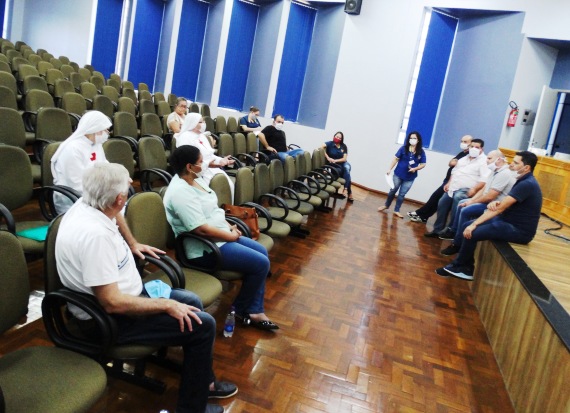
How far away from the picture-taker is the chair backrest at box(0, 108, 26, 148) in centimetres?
356

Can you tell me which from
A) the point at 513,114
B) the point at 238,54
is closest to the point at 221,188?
the point at 513,114

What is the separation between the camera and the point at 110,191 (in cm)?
184

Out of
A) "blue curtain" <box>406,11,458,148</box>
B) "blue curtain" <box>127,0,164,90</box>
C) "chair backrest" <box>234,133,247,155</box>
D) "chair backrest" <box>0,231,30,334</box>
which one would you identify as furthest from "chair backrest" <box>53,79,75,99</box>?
"blue curtain" <box>406,11,458,148</box>

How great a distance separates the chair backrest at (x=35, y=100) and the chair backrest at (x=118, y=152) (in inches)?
67.7

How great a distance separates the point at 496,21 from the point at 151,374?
8.24 m

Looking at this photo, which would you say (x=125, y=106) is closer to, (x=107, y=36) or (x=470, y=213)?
(x=470, y=213)

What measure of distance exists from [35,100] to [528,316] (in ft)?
15.9

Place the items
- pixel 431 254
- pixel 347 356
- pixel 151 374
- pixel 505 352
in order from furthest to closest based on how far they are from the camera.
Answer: pixel 431 254 → pixel 505 352 → pixel 347 356 → pixel 151 374

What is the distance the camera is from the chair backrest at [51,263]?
1.83 metres

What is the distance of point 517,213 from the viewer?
13.8 ft

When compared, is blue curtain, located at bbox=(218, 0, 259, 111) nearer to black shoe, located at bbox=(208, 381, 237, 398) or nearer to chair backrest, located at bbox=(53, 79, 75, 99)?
chair backrest, located at bbox=(53, 79, 75, 99)

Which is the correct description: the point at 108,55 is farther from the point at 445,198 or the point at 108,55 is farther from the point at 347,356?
the point at 347,356

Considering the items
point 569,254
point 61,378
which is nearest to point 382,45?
point 569,254

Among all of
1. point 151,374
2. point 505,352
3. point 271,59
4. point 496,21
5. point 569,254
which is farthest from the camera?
point 271,59
